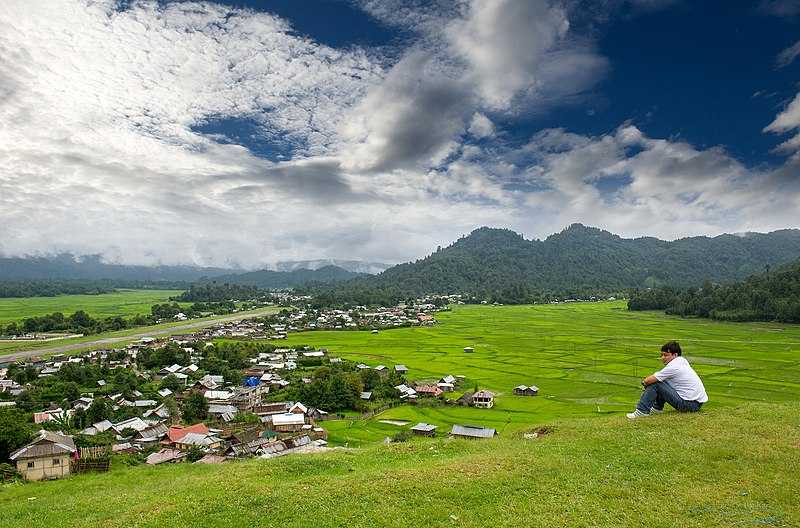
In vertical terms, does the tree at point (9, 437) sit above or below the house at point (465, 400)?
above

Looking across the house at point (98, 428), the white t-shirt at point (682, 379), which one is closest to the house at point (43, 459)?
the house at point (98, 428)

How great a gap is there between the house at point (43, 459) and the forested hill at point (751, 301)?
110 m

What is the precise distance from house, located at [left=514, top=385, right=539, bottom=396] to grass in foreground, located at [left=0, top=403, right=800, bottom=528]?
31.4 m

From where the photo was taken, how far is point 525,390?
4450 cm

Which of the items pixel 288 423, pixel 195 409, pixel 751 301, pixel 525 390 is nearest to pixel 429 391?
pixel 525 390

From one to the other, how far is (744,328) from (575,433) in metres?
93.0

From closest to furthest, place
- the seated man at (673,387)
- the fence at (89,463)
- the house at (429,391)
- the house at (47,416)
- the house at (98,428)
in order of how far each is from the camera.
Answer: the seated man at (673,387), the fence at (89,463), the house at (98,428), the house at (47,416), the house at (429,391)

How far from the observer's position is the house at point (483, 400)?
4028 cm

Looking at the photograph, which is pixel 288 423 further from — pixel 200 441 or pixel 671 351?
pixel 671 351

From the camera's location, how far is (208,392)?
46188 millimetres

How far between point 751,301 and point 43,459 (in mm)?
119031

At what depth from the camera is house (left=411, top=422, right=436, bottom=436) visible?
32.1 metres

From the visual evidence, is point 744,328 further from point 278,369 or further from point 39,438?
point 39,438

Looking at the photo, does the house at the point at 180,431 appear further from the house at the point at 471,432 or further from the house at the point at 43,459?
the house at the point at 471,432
